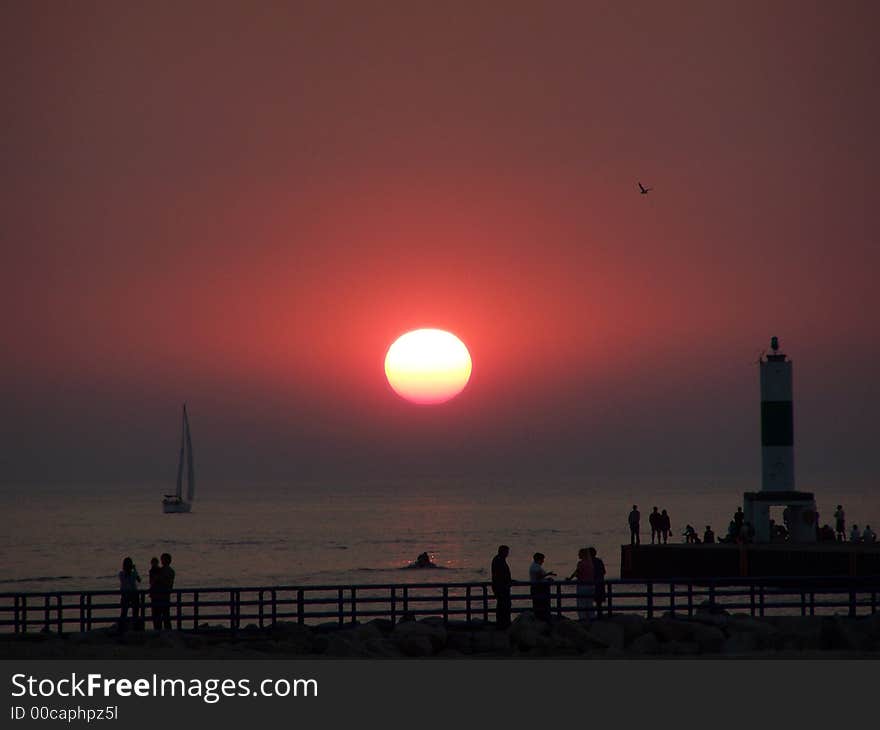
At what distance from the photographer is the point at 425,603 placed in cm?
5903

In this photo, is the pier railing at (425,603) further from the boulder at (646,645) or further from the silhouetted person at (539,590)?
the boulder at (646,645)

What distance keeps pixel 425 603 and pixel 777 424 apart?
613 inches

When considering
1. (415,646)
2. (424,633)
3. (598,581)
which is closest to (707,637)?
(598,581)

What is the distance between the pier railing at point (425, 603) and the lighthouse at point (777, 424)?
4.04 metres

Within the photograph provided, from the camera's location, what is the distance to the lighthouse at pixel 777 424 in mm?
54031

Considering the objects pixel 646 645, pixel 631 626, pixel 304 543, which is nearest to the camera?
pixel 646 645

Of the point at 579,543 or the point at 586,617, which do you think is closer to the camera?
the point at 586,617

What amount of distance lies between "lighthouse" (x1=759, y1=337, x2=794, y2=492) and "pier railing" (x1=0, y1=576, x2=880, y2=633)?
4.04m

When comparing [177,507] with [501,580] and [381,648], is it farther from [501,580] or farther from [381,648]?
[381,648]

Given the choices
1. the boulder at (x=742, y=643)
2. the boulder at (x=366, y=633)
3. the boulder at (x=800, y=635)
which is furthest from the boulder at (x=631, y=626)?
the boulder at (x=366, y=633)

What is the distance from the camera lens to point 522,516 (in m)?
184
